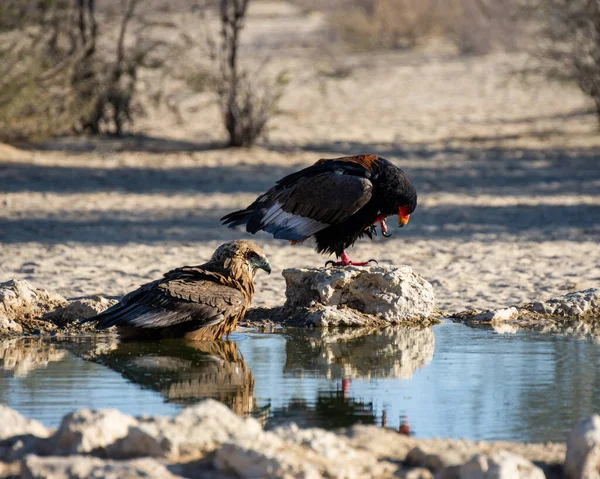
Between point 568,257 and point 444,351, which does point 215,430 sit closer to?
point 444,351

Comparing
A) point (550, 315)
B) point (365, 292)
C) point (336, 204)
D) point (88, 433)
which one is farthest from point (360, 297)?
point (88, 433)

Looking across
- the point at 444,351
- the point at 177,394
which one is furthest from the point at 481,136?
the point at 177,394

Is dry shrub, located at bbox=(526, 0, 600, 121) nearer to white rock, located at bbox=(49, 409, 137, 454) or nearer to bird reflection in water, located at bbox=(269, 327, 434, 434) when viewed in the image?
bird reflection in water, located at bbox=(269, 327, 434, 434)

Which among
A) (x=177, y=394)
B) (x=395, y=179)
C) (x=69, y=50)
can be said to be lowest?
(x=177, y=394)

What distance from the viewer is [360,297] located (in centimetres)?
780

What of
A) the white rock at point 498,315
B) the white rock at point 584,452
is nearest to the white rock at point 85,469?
the white rock at point 584,452

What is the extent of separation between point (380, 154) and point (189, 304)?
10089mm

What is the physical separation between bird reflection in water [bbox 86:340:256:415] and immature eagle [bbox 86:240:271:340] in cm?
11

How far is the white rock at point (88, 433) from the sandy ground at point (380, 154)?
4516 millimetres

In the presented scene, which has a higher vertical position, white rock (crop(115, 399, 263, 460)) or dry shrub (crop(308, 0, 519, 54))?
dry shrub (crop(308, 0, 519, 54))

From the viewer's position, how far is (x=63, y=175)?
14.9 metres

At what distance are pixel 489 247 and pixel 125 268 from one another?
381 centimetres

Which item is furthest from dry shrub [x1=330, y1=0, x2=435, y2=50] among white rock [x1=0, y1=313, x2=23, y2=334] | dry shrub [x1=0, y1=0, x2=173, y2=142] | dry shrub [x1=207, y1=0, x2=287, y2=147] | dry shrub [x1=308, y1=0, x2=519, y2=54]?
white rock [x1=0, y1=313, x2=23, y2=334]

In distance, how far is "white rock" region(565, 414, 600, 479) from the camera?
4.19 meters
